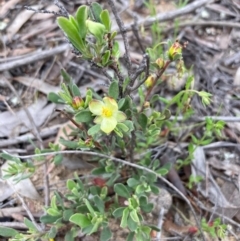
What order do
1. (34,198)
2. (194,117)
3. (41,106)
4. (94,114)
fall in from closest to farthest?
(94,114), (34,198), (194,117), (41,106)

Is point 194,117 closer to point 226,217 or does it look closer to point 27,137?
point 226,217

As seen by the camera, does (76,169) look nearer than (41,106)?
Yes

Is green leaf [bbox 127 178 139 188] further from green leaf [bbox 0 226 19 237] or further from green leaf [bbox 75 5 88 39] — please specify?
green leaf [bbox 75 5 88 39]

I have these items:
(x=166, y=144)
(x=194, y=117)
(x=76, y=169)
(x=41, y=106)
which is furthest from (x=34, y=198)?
(x=194, y=117)

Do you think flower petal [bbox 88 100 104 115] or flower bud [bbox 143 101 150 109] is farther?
flower bud [bbox 143 101 150 109]

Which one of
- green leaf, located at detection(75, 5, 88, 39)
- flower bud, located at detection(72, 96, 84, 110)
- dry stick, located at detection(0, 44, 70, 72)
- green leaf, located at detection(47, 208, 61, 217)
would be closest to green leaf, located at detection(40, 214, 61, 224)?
green leaf, located at detection(47, 208, 61, 217)

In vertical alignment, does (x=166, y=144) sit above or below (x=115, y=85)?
below
